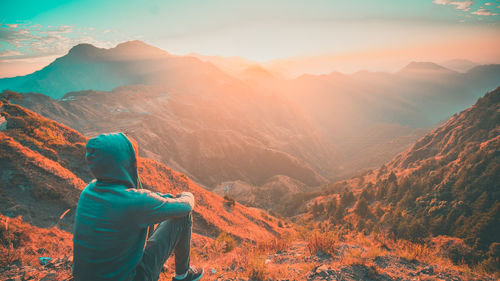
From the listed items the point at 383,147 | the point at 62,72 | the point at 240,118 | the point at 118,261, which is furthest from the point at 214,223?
the point at 62,72

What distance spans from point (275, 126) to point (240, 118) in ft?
97.2

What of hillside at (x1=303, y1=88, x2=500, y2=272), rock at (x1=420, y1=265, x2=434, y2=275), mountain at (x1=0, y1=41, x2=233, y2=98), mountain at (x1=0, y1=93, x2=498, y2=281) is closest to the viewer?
mountain at (x1=0, y1=93, x2=498, y2=281)

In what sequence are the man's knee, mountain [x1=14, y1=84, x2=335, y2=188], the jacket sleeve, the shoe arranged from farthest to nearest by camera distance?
mountain [x1=14, y1=84, x2=335, y2=188]
the shoe
the man's knee
the jacket sleeve

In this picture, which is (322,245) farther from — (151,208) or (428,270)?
(151,208)

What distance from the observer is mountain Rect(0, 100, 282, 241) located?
6852mm

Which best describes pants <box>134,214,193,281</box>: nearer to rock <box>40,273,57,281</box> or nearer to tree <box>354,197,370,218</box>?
rock <box>40,273,57,281</box>

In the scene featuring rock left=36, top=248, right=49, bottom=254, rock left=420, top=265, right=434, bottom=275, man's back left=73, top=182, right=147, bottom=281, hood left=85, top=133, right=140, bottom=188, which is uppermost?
hood left=85, top=133, right=140, bottom=188

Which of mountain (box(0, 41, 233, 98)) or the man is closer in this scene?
the man

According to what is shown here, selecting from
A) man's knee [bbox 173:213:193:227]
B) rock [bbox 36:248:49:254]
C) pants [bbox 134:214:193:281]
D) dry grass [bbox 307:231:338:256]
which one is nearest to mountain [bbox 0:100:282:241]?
rock [bbox 36:248:49:254]

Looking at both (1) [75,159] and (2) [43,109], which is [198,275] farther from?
(2) [43,109]

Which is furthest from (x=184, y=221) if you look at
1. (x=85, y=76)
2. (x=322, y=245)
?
(x=85, y=76)

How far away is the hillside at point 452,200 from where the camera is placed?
1706cm

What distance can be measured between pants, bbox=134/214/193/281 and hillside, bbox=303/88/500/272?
6.36 m

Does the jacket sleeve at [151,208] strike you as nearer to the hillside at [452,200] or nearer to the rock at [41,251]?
the rock at [41,251]
